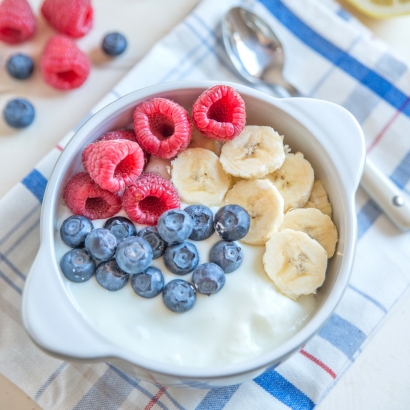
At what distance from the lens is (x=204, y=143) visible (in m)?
1.14

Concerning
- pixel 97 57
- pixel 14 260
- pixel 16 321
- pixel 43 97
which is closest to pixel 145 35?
pixel 97 57

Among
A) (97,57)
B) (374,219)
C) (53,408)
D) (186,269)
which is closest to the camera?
(186,269)

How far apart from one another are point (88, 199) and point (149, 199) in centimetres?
13

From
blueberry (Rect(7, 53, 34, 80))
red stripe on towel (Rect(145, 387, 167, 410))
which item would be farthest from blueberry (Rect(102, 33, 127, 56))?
red stripe on towel (Rect(145, 387, 167, 410))

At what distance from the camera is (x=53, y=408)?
3.68ft

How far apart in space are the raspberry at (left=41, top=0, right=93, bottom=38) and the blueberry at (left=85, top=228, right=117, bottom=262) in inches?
27.2

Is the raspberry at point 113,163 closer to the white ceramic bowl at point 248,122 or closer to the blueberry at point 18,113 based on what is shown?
the white ceramic bowl at point 248,122

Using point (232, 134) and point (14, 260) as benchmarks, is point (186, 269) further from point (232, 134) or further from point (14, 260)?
point (14, 260)

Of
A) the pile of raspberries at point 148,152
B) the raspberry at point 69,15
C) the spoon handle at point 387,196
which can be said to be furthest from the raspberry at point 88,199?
the spoon handle at point 387,196

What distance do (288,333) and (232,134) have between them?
429 mm

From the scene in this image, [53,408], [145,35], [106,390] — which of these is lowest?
[53,408]

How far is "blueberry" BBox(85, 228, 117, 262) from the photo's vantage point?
3.20 ft

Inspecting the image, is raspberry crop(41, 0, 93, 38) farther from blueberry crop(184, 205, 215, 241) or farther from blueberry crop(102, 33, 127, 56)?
blueberry crop(184, 205, 215, 241)

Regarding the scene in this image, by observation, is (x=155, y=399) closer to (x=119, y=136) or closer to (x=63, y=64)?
(x=119, y=136)
